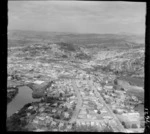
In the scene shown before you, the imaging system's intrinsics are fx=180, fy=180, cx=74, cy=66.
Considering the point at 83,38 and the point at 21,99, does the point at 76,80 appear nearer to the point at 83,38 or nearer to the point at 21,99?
the point at 83,38

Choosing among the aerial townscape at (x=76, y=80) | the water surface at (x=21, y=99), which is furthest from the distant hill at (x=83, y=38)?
the water surface at (x=21, y=99)

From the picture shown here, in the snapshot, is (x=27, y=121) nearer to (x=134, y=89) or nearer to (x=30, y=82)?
(x=30, y=82)

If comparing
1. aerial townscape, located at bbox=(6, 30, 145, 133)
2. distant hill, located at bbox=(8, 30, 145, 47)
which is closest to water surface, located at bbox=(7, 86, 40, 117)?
aerial townscape, located at bbox=(6, 30, 145, 133)

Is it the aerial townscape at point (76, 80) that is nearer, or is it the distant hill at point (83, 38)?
the aerial townscape at point (76, 80)

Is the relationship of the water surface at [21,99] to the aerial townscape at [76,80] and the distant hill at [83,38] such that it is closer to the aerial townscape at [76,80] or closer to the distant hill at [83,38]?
the aerial townscape at [76,80]

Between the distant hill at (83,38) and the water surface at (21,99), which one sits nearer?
the water surface at (21,99)

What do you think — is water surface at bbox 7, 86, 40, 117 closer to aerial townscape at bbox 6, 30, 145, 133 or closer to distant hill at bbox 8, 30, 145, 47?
aerial townscape at bbox 6, 30, 145, 133

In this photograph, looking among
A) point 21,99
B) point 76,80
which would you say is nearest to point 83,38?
point 76,80

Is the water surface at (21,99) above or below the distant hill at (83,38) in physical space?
below
